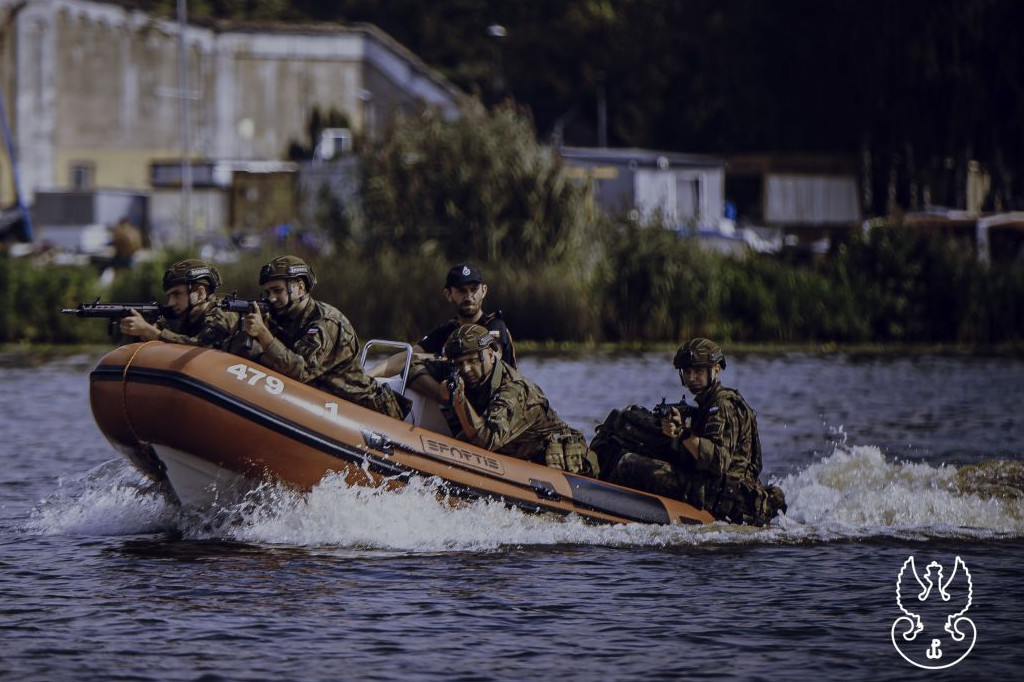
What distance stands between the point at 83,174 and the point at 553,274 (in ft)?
91.0

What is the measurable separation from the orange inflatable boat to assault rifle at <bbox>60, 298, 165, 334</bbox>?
0.25m

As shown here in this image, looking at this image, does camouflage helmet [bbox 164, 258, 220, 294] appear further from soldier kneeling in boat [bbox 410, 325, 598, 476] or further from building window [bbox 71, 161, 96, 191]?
building window [bbox 71, 161, 96, 191]

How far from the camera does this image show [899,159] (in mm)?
45500

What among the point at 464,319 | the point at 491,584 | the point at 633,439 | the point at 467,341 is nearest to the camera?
the point at 491,584

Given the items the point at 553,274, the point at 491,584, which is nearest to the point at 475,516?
the point at 491,584

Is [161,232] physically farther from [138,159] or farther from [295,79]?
[295,79]

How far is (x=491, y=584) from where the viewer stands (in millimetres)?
11008

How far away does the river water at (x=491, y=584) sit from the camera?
924cm

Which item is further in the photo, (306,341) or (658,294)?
(658,294)

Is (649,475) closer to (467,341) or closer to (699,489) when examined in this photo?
(699,489)

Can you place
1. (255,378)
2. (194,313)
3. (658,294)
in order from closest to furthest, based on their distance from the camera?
(255,378) < (194,313) < (658,294)

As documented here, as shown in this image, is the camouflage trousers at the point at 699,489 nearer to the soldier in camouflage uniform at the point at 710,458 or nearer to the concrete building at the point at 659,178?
the soldier in camouflage uniform at the point at 710,458

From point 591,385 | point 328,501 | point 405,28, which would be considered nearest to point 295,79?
point 405,28

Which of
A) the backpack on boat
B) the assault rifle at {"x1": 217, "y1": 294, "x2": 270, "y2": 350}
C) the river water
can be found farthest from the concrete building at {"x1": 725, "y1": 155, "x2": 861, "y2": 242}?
the assault rifle at {"x1": 217, "y1": 294, "x2": 270, "y2": 350}
